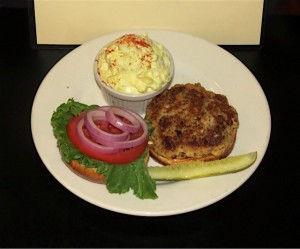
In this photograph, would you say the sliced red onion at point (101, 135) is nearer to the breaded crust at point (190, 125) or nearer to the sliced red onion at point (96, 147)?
the sliced red onion at point (96, 147)

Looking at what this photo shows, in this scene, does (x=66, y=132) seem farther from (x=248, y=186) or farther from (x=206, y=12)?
(x=206, y=12)

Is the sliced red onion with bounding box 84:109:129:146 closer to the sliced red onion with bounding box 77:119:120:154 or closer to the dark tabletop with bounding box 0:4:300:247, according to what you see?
the sliced red onion with bounding box 77:119:120:154

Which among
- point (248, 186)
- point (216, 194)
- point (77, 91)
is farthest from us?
point (77, 91)

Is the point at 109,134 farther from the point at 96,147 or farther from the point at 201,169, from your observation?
the point at 201,169

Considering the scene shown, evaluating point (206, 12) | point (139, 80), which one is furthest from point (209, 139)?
point (206, 12)

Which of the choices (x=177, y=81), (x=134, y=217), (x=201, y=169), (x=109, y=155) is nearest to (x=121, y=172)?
(x=109, y=155)

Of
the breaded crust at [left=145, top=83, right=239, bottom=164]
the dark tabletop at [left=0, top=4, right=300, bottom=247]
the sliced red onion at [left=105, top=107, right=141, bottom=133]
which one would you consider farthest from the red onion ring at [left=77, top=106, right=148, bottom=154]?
the dark tabletop at [left=0, top=4, right=300, bottom=247]
